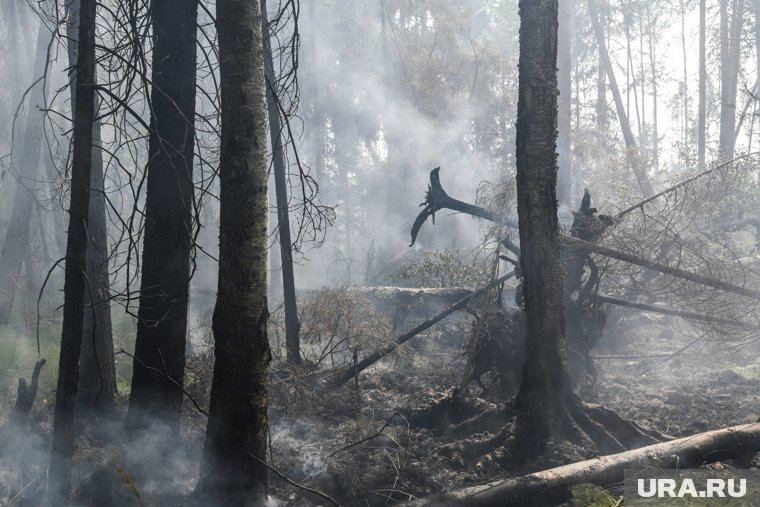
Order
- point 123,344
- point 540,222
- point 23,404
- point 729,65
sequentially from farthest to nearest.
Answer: point 729,65 → point 123,344 → point 23,404 → point 540,222

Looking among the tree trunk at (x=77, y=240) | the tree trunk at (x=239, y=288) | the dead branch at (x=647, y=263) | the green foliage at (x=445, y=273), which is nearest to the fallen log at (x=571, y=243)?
the dead branch at (x=647, y=263)

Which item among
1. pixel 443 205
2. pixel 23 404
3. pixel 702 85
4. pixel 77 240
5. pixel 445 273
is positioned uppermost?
pixel 702 85

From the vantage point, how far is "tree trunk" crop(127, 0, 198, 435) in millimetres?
5750

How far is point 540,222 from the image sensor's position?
6305 mm

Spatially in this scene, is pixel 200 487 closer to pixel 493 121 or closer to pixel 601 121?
pixel 493 121

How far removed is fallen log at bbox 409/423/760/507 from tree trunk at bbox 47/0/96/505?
8.99 feet

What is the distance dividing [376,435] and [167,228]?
2.65m

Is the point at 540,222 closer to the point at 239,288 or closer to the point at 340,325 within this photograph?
the point at 239,288

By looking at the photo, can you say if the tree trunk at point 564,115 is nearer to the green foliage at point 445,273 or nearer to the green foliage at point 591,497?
the green foliage at point 445,273

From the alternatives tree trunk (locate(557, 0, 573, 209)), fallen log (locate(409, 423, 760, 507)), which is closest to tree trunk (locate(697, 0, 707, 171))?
tree trunk (locate(557, 0, 573, 209))

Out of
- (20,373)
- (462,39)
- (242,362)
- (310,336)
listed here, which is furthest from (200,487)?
(462,39)

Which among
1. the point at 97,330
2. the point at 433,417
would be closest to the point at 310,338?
the point at 433,417

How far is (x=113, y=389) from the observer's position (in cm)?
764

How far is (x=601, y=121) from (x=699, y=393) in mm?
26508
